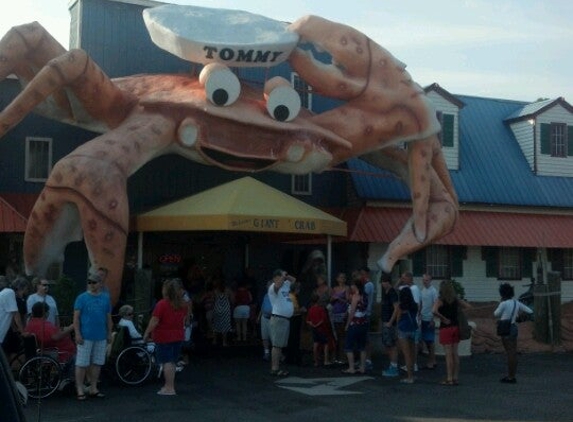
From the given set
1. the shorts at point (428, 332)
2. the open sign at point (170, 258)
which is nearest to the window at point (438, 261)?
the open sign at point (170, 258)

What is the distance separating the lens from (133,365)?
14.0m

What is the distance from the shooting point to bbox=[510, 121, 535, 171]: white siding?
93.3 ft

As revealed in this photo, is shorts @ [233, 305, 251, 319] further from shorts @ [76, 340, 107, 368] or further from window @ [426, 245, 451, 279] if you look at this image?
shorts @ [76, 340, 107, 368]

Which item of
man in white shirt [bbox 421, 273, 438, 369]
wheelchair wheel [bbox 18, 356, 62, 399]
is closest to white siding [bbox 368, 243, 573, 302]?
man in white shirt [bbox 421, 273, 438, 369]

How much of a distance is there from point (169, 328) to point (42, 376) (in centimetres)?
183

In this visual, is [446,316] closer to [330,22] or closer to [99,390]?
[99,390]

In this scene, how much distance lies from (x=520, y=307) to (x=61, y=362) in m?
7.60

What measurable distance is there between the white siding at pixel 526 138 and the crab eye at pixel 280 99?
37.8 feet

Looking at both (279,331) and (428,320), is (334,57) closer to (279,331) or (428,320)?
(428,320)

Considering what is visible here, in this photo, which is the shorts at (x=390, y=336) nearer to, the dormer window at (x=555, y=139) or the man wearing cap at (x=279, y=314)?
the man wearing cap at (x=279, y=314)

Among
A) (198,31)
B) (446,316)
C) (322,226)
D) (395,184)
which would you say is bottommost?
(446,316)

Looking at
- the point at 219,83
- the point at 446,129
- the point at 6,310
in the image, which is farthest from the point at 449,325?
the point at 446,129

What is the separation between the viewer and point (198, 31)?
19219 mm

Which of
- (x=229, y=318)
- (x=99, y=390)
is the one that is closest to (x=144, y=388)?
(x=99, y=390)
